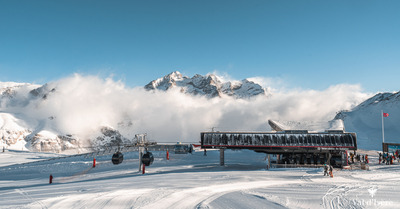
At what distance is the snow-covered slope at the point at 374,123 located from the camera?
76.1m

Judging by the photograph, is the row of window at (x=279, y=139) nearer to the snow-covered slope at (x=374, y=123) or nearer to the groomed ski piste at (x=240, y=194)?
the groomed ski piste at (x=240, y=194)

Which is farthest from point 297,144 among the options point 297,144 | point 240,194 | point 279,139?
point 240,194

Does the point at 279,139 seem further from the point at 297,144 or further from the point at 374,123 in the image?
the point at 374,123

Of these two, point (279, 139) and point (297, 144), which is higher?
point (279, 139)

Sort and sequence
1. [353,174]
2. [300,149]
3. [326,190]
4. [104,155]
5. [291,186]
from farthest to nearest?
[104,155] < [300,149] < [353,174] < [291,186] < [326,190]

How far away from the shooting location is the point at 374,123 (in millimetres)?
90938

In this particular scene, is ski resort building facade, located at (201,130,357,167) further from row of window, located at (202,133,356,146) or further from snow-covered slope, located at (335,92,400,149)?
snow-covered slope, located at (335,92,400,149)

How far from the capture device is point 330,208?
42.9 ft

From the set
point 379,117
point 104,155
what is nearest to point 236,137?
point 104,155

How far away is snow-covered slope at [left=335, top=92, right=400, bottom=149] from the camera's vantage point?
76.1 m

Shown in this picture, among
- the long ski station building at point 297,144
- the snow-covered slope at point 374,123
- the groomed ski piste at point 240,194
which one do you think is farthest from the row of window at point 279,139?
the snow-covered slope at point 374,123

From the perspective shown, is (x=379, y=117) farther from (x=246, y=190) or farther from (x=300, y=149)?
(x=246, y=190)

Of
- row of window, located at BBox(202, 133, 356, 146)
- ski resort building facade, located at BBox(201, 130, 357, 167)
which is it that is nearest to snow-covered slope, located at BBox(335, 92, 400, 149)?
ski resort building facade, located at BBox(201, 130, 357, 167)

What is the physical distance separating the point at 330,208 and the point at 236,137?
17.5 m
